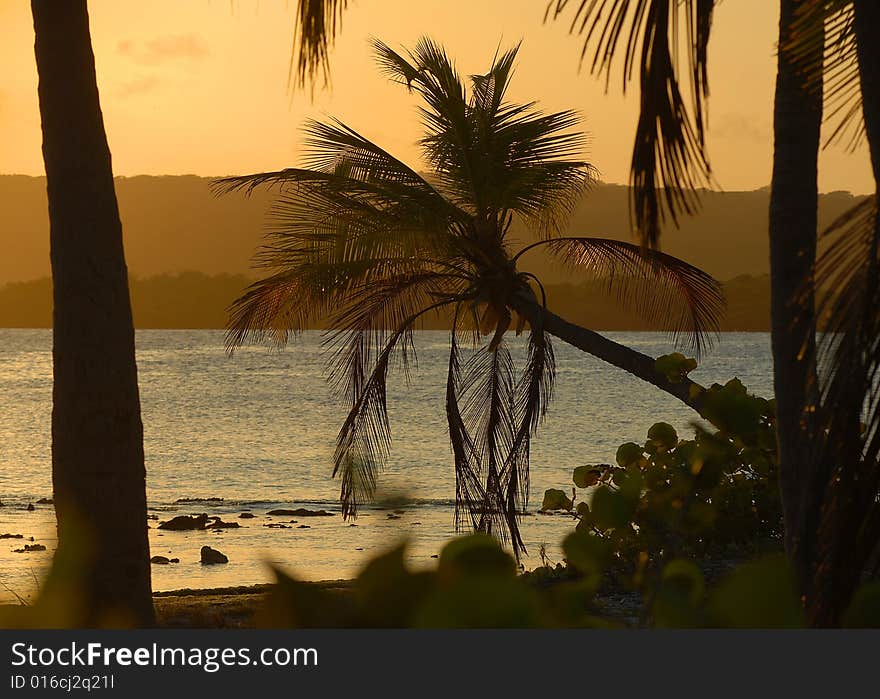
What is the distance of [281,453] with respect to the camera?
47.5m

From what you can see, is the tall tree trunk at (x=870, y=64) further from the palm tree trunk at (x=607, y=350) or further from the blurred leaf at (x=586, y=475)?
the blurred leaf at (x=586, y=475)

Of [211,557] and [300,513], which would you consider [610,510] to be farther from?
[300,513]

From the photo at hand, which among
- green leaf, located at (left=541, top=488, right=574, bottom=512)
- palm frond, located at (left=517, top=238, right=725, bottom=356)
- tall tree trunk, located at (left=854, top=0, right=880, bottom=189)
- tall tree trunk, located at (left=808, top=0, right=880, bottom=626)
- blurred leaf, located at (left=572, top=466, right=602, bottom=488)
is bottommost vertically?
green leaf, located at (left=541, top=488, right=574, bottom=512)

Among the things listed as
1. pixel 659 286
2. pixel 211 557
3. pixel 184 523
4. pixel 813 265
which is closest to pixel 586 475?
pixel 659 286

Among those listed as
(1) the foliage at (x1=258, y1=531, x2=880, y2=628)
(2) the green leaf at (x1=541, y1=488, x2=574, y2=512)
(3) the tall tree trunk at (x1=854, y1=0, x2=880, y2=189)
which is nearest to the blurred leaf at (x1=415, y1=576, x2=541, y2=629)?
(1) the foliage at (x1=258, y1=531, x2=880, y2=628)

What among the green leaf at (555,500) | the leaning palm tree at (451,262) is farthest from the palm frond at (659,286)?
the green leaf at (555,500)

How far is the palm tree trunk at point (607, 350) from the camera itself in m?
9.47

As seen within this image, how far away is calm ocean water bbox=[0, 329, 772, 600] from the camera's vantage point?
818 inches

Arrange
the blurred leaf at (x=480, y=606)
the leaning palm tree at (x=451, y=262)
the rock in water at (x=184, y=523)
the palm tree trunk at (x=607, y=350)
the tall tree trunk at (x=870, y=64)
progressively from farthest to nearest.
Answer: the rock in water at (x=184, y=523) < the leaning palm tree at (x=451, y=262) < the palm tree trunk at (x=607, y=350) < the tall tree trunk at (x=870, y=64) < the blurred leaf at (x=480, y=606)

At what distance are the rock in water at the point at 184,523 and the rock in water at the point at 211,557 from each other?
5.01 m

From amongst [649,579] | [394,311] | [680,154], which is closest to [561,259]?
[394,311]

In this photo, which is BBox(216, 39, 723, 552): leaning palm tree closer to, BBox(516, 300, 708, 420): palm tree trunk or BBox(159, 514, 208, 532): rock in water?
BBox(516, 300, 708, 420): palm tree trunk

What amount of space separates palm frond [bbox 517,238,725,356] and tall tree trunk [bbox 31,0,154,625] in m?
7.46

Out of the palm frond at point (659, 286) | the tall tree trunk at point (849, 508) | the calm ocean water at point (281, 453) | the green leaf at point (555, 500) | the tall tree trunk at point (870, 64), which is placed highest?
the tall tree trunk at point (870, 64)
